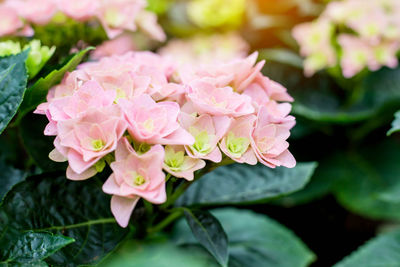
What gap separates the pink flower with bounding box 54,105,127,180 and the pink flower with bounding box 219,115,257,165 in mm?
141

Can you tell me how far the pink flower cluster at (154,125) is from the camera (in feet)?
1.85

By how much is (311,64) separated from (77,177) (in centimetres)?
97

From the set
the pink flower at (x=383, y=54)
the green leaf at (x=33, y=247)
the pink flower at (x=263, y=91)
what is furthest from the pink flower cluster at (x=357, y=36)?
the green leaf at (x=33, y=247)

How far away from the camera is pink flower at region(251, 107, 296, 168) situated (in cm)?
62

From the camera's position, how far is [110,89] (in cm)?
66

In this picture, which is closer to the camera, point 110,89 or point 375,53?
point 110,89

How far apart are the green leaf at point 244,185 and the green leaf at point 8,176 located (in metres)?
0.30

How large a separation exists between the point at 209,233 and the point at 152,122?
217 millimetres

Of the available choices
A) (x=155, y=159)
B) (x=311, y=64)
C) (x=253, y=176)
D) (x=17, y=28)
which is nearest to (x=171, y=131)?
(x=155, y=159)

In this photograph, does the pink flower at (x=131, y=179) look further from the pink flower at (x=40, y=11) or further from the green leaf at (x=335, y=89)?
the green leaf at (x=335, y=89)

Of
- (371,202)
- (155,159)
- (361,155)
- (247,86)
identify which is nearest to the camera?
(155,159)

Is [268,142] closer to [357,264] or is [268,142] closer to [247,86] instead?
[247,86]

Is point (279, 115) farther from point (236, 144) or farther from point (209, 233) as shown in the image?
point (209, 233)

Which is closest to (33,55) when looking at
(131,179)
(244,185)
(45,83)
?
(45,83)
